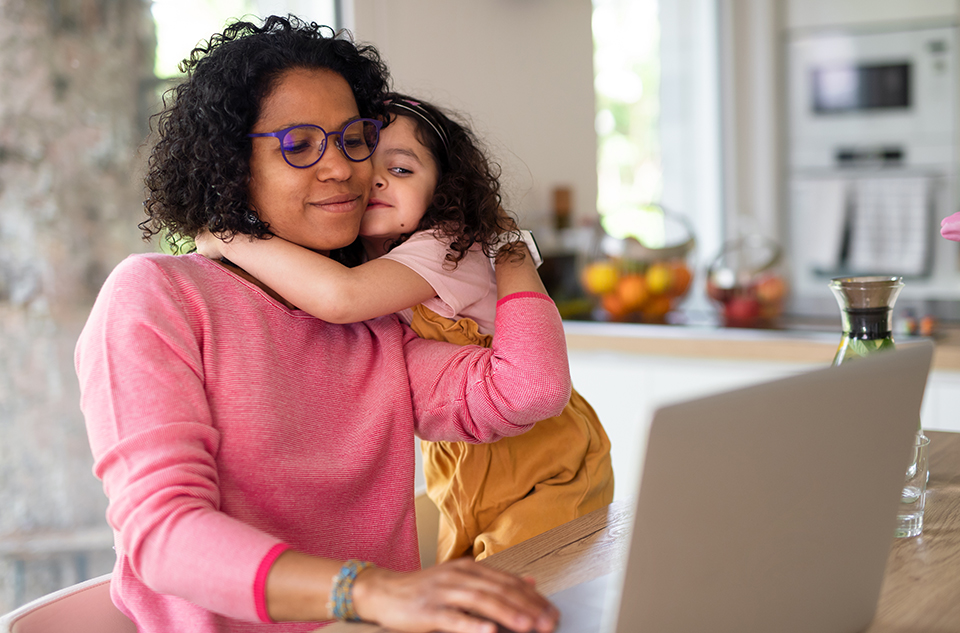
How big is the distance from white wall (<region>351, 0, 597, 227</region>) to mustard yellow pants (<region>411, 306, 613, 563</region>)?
0.86 meters

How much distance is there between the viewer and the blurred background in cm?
175

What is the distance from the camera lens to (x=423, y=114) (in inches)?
51.7

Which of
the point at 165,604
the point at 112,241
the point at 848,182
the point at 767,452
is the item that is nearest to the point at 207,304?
the point at 165,604

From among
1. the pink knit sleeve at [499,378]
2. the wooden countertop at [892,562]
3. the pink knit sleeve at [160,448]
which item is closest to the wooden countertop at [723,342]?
the wooden countertop at [892,562]

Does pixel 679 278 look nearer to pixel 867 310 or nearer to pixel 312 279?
pixel 867 310

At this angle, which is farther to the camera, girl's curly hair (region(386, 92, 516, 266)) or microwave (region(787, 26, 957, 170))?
microwave (region(787, 26, 957, 170))

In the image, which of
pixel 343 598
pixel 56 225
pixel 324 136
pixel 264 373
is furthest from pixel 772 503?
pixel 56 225

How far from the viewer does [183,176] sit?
1141 mm

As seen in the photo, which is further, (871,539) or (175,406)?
(175,406)

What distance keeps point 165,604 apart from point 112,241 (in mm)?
1052

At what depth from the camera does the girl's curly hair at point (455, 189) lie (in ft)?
4.24

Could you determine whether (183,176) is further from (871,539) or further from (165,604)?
(871,539)

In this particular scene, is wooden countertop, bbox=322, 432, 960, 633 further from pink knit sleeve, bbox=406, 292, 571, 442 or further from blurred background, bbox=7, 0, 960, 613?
blurred background, bbox=7, 0, 960, 613

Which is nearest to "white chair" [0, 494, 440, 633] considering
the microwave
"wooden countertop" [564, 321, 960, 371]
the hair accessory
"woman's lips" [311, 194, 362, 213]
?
"woman's lips" [311, 194, 362, 213]
